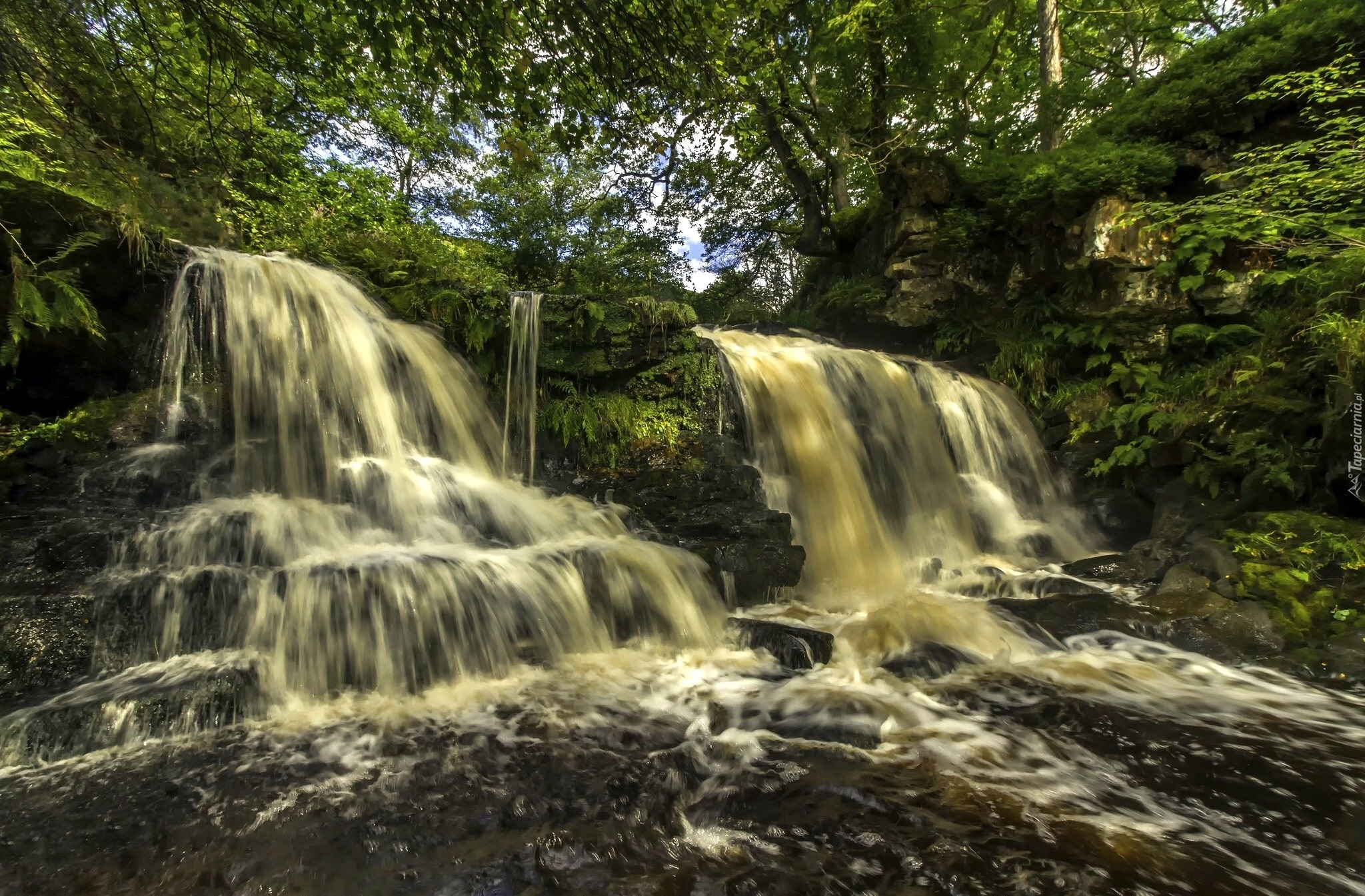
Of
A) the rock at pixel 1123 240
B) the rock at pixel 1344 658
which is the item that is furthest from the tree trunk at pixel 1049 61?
the rock at pixel 1344 658

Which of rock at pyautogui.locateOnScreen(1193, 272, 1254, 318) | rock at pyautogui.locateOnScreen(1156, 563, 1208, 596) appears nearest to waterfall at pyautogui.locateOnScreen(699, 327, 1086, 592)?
rock at pyautogui.locateOnScreen(1156, 563, 1208, 596)

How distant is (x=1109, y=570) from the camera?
659cm

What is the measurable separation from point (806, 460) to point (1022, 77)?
41.7 ft

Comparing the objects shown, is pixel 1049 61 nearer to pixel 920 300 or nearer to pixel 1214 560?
pixel 920 300

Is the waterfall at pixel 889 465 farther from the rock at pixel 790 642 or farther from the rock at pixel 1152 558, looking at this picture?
the rock at pixel 790 642

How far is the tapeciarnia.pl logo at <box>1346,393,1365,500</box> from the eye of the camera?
210 inches

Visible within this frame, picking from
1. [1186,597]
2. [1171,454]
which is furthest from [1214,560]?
[1171,454]

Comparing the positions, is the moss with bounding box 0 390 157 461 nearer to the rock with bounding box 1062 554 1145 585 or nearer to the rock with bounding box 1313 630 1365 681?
the rock with bounding box 1062 554 1145 585

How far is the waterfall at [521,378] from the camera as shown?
25.3ft

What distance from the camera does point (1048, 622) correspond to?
5219 mm

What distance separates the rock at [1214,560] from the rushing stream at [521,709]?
0.89 meters

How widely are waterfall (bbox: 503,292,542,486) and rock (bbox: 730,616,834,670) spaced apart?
156 inches

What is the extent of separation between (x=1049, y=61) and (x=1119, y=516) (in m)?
8.96

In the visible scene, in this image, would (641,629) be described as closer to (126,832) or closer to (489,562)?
(489,562)
